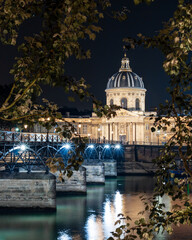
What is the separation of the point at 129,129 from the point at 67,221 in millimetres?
112577

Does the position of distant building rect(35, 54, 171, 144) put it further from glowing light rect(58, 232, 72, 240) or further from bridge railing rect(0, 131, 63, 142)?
glowing light rect(58, 232, 72, 240)

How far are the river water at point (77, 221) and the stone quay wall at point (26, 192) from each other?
1.33 m

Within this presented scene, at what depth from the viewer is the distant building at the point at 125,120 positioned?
15138cm

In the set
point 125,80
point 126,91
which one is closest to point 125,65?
point 125,80

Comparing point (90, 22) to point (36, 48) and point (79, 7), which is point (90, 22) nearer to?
point (79, 7)

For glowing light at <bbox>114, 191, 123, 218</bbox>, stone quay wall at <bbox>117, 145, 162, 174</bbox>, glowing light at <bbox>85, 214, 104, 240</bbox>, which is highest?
stone quay wall at <bbox>117, 145, 162, 174</bbox>

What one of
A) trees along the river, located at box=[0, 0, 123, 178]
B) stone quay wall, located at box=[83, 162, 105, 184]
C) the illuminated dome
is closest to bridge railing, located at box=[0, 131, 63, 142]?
stone quay wall, located at box=[83, 162, 105, 184]

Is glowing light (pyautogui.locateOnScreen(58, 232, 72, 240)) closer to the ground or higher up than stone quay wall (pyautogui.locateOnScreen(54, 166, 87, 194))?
closer to the ground

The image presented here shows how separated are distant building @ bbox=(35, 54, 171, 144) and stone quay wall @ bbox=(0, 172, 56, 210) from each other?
97.5m

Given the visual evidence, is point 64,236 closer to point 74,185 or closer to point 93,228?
point 93,228

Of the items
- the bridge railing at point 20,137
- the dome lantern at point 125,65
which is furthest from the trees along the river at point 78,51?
the dome lantern at point 125,65

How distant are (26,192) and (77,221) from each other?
5575mm

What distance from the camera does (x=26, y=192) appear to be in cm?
4388

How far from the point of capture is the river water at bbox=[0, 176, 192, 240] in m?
35.6
